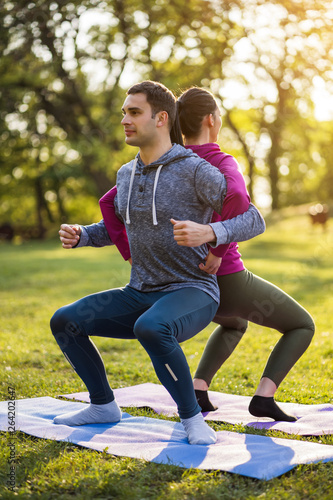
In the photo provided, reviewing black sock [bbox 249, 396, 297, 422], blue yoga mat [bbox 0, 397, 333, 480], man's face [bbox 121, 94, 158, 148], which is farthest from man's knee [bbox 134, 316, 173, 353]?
man's face [bbox 121, 94, 158, 148]

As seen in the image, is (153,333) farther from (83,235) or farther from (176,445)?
(83,235)

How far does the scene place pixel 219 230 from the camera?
3152mm

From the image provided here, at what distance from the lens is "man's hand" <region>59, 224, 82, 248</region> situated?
3.65 m

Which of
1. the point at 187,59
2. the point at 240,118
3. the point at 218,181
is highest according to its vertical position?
the point at 218,181

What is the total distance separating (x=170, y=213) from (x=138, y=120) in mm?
541

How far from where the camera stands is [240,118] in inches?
1569

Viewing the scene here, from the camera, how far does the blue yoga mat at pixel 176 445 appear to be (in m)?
3.00

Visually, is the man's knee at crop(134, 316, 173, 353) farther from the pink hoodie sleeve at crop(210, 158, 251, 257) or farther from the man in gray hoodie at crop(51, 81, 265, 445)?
the pink hoodie sleeve at crop(210, 158, 251, 257)

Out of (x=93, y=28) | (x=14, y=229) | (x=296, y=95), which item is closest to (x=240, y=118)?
(x=14, y=229)

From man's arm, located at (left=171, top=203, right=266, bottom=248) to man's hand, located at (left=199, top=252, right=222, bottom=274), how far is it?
13cm

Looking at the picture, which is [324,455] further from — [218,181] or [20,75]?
[20,75]

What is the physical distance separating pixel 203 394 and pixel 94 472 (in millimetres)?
1347

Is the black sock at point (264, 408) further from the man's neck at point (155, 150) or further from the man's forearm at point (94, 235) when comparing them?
the man's neck at point (155, 150)

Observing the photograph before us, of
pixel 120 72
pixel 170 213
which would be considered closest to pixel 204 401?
pixel 170 213
